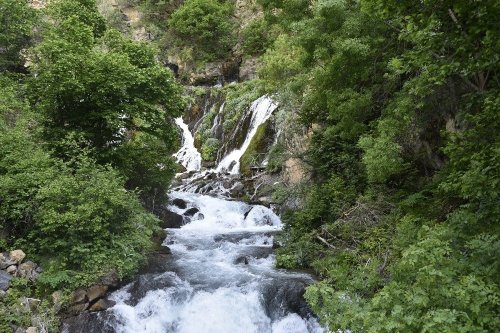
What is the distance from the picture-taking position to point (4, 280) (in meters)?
7.93

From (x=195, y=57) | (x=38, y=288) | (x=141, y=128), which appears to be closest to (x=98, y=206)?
(x=38, y=288)

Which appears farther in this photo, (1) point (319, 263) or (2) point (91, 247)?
(1) point (319, 263)

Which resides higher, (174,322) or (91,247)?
(91,247)

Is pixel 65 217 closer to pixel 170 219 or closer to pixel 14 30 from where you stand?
pixel 170 219

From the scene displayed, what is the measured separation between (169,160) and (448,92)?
8.89 m

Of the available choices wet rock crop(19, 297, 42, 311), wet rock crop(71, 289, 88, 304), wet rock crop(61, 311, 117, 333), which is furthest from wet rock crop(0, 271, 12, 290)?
wet rock crop(61, 311, 117, 333)

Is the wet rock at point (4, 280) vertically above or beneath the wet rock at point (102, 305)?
above

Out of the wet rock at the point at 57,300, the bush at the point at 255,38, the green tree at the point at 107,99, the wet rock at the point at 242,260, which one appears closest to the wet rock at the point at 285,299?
the wet rock at the point at 242,260

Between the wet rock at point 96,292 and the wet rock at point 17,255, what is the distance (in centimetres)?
161

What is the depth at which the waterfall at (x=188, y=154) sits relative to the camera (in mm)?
22120

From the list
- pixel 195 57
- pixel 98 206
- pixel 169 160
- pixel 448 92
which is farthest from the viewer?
pixel 195 57

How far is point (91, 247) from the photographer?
903 cm

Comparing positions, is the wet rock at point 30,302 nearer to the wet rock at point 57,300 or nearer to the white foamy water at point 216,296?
the wet rock at point 57,300

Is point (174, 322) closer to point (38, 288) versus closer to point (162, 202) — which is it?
point (38, 288)
